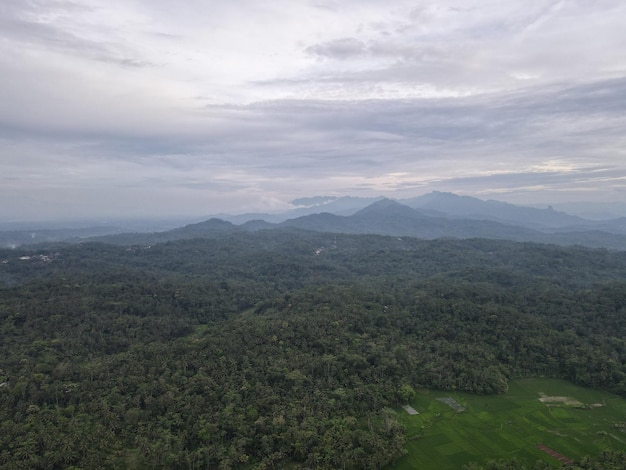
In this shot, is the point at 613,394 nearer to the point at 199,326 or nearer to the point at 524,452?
the point at 524,452

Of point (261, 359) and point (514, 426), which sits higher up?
point (261, 359)

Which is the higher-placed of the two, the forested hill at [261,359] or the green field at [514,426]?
the forested hill at [261,359]

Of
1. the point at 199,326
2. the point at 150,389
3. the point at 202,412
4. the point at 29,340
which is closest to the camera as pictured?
the point at 202,412

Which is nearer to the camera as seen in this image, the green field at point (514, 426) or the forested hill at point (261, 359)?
the forested hill at point (261, 359)

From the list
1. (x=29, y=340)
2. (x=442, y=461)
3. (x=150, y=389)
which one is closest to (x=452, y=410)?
(x=442, y=461)

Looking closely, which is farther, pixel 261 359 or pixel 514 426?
pixel 261 359
